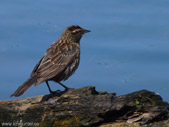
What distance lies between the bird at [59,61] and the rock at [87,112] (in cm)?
167

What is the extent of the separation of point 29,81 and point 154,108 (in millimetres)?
4481

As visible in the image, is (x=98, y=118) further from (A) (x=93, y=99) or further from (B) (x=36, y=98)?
(B) (x=36, y=98)

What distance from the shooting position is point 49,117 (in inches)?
413

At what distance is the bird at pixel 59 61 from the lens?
42.1ft

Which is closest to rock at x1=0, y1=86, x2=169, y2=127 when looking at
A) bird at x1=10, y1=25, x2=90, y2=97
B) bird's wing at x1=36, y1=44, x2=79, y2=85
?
bird at x1=10, y1=25, x2=90, y2=97

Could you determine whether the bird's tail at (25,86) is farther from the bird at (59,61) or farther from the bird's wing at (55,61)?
the bird's wing at (55,61)

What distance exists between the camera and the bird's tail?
1224 centimetres

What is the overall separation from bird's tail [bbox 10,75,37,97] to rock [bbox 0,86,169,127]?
100cm

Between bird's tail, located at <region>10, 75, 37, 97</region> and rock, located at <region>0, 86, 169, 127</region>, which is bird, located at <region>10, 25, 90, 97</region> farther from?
rock, located at <region>0, 86, 169, 127</region>

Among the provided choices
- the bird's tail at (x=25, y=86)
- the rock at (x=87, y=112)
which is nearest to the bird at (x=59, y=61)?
the bird's tail at (x=25, y=86)

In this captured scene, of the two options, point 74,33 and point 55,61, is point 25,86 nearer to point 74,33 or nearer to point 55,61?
point 55,61

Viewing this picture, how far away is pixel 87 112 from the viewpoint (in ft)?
34.8

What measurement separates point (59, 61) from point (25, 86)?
71.9 inches

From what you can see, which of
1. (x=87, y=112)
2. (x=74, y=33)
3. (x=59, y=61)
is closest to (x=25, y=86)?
(x=59, y=61)
